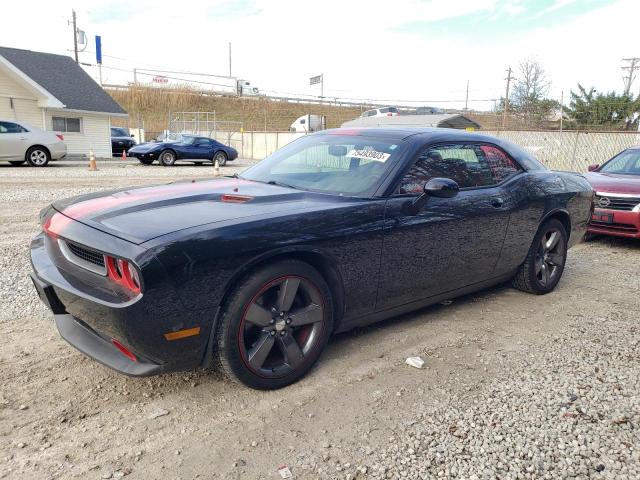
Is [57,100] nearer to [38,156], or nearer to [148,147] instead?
[148,147]

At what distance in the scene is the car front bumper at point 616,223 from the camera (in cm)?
706

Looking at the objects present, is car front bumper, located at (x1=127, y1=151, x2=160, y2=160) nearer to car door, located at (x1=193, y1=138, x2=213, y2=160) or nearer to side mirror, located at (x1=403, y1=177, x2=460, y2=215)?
car door, located at (x1=193, y1=138, x2=213, y2=160)

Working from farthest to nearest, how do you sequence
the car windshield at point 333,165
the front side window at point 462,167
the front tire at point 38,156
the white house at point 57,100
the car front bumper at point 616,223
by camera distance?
the white house at point 57,100 < the front tire at point 38,156 < the car front bumper at point 616,223 < the front side window at point 462,167 < the car windshield at point 333,165

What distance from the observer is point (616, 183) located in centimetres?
739

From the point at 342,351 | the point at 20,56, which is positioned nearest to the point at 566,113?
the point at 20,56

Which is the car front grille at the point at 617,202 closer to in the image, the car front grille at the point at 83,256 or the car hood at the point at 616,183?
the car hood at the point at 616,183

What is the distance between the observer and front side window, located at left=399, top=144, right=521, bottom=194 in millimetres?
3779

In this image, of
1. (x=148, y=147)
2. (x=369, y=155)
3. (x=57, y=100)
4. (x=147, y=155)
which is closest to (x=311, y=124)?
(x=148, y=147)

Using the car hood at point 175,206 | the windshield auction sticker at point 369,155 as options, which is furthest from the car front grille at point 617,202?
the car hood at point 175,206

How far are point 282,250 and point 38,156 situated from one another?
17.4m

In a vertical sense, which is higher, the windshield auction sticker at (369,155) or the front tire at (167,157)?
the windshield auction sticker at (369,155)

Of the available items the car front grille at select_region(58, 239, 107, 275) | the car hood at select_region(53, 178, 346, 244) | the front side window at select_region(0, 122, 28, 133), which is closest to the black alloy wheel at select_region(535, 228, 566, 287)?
the car hood at select_region(53, 178, 346, 244)

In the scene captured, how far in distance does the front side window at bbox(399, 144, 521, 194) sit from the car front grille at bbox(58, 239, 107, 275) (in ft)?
6.56

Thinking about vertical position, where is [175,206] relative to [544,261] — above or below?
above
